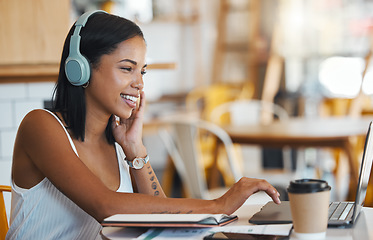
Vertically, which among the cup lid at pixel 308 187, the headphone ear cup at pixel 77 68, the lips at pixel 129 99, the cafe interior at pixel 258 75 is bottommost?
the cafe interior at pixel 258 75

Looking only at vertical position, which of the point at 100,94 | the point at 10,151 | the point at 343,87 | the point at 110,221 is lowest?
the point at 343,87

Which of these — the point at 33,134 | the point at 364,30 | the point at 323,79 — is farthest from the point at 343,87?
the point at 33,134

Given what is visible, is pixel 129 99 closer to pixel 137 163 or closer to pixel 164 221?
pixel 137 163

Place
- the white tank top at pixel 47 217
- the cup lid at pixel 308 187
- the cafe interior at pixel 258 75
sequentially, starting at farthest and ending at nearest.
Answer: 1. the cafe interior at pixel 258 75
2. the white tank top at pixel 47 217
3. the cup lid at pixel 308 187

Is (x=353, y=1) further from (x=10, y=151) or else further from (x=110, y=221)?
(x=110, y=221)

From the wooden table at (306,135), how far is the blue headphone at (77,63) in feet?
6.13

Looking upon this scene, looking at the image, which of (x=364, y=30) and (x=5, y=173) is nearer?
(x=5, y=173)

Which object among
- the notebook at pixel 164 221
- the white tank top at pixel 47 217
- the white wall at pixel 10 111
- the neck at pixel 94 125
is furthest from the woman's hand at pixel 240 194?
the white wall at pixel 10 111

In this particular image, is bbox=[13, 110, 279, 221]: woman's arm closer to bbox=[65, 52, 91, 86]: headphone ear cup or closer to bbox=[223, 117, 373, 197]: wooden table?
bbox=[65, 52, 91, 86]: headphone ear cup

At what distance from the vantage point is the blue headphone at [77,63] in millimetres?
1342

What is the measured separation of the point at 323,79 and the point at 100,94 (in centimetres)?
467

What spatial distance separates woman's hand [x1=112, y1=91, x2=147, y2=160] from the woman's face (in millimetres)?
136

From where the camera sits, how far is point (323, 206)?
93 centimetres

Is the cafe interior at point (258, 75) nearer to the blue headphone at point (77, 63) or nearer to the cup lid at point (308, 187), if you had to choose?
the blue headphone at point (77, 63)
